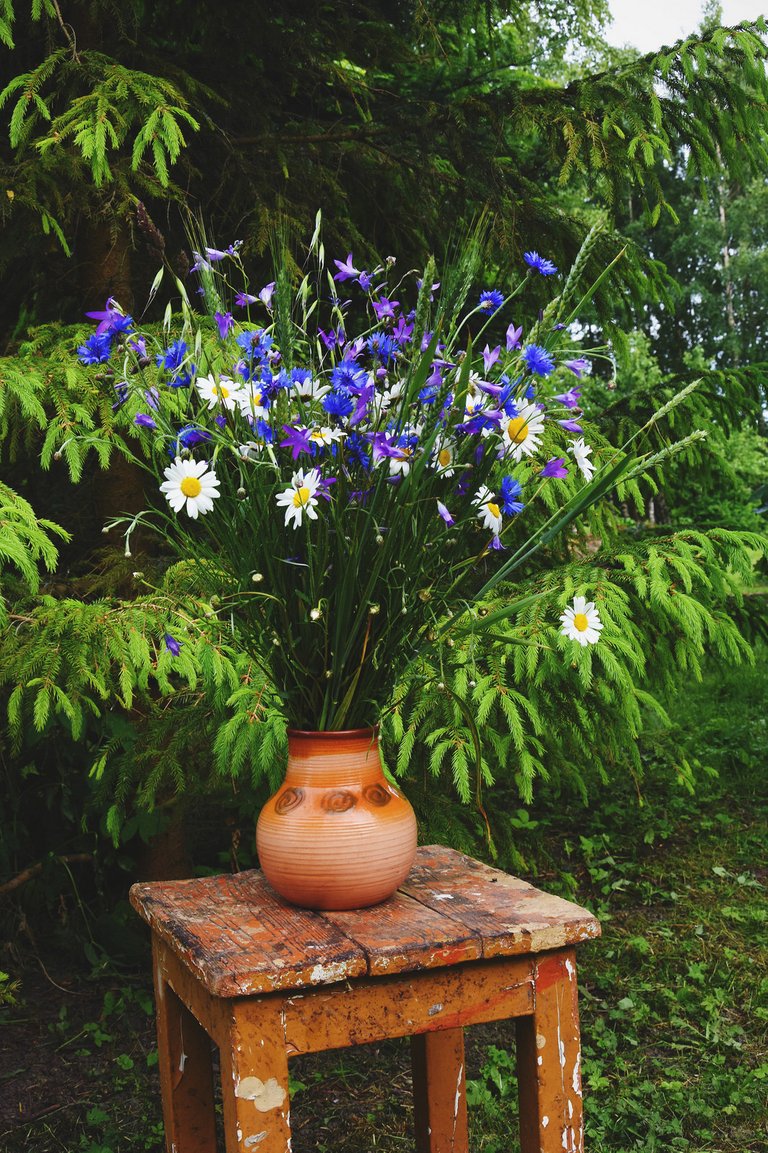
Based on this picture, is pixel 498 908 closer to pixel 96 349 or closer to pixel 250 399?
pixel 250 399

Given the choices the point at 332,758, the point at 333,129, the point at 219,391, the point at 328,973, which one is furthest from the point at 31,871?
the point at 333,129

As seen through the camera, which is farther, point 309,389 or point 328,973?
point 309,389

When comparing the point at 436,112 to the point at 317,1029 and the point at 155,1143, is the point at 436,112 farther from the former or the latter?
the point at 155,1143

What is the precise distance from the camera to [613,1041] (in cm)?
272

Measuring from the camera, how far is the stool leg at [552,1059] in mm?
1457

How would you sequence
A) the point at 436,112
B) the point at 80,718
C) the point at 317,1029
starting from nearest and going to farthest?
the point at 317,1029
the point at 80,718
the point at 436,112

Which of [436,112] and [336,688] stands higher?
[436,112]

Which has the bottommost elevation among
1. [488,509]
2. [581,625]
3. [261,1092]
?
[261,1092]

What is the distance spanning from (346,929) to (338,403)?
0.74 metres

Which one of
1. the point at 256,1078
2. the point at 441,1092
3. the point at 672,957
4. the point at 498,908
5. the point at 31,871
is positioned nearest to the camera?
the point at 256,1078

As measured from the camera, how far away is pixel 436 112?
3.17 m

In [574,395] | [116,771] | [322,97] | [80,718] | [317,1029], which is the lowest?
[317,1029]

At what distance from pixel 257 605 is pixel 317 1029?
0.61 metres

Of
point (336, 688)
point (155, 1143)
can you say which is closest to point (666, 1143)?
point (155, 1143)
